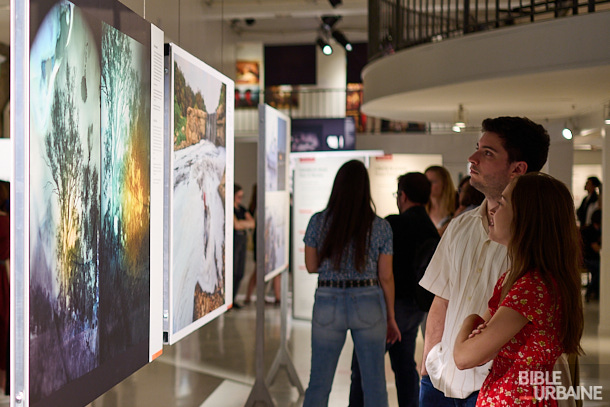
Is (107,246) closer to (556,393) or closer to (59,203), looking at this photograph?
(59,203)

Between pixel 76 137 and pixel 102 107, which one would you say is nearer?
pixel 76 137

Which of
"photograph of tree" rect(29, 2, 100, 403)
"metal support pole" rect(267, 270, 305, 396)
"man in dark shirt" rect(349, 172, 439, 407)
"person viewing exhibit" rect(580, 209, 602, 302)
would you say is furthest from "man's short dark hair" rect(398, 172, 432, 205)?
"person viewing exhibit" rect(580, 209, 602, 302)

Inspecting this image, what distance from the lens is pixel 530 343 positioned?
194 centimetres

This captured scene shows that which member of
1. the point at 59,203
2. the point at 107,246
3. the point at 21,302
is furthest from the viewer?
the point at 107,246

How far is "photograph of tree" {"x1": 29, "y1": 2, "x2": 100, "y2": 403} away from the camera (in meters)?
1.68

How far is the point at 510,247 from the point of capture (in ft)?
6.57

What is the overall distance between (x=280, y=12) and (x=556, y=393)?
12136mm

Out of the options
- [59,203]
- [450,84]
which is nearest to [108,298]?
[59,203]

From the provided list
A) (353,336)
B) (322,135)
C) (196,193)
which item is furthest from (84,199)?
(322,135)

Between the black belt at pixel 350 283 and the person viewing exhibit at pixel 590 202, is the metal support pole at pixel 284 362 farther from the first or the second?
the person viewing exhibit at pixel 590 202

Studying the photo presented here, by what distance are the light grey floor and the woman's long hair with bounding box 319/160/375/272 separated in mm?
1892

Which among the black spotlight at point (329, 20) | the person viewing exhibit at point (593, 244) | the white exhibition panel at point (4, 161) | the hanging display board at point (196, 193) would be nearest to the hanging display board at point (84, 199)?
the hanging display board at point (196, 193)

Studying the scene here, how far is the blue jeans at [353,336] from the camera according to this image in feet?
12.9

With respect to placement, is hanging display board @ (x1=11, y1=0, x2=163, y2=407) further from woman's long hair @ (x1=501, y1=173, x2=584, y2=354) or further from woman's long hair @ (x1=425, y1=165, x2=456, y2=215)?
woman's long hair @ (x1=425, y1=165, x2=456, y2=215)
